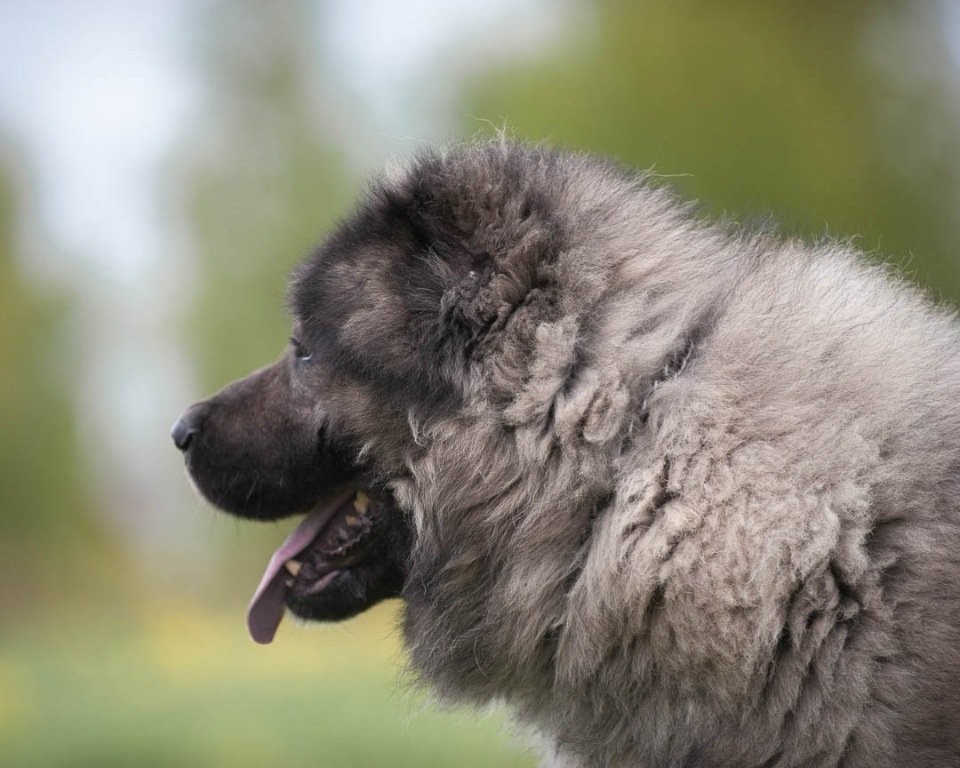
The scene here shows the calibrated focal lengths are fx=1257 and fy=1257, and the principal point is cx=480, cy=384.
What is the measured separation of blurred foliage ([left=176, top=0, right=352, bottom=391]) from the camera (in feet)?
80.5

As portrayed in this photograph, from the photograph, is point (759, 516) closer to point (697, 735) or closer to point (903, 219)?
point (697, 735)

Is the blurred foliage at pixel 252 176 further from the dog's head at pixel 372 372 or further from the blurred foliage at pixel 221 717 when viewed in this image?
the dog's head at pixel 372 372

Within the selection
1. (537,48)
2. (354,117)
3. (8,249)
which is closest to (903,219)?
(537,48)

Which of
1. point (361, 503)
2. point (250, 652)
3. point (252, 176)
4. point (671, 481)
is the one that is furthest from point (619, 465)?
point (252, 176)

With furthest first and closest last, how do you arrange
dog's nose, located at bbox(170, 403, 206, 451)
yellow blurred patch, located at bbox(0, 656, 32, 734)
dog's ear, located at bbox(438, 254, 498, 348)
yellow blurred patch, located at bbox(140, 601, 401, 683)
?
1. yellow blurred patch, located at bbox(140, 601, 401, 683)
2. yellow blurred patch, located at bbox(0, 656, 32, 734)
3. dog's nose, located at bbox(170, 403, 206, 451)
4. dog's ear, located at bbox(438, 254, 498, 348)

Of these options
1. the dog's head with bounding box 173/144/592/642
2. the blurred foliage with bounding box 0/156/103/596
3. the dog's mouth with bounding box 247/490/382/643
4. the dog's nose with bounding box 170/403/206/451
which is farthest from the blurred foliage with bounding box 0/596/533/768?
the blurred foliage with bounding box 0/156/103/596

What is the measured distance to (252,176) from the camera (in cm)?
2662

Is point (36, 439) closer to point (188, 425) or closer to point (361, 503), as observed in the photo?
point (188, 425)

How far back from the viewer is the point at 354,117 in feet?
88.9

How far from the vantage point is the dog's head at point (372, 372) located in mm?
3244

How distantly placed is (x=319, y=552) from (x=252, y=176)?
23901 millimetres

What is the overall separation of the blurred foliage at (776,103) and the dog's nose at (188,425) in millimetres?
13042

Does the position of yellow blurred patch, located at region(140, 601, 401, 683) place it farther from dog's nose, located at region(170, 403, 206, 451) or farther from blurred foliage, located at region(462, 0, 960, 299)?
blurred foliage, located at region(462, 0, 960, 299)

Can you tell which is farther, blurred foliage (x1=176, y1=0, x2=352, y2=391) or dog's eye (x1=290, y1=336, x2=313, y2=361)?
blurred foliage (x1=176, y1=0, x2=352, y2=391)
